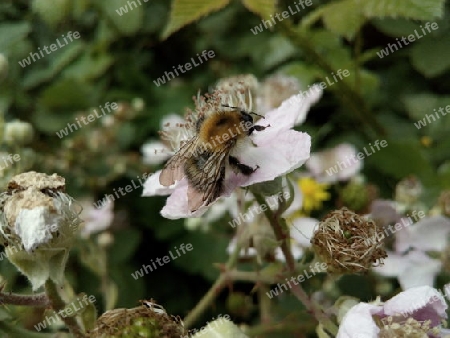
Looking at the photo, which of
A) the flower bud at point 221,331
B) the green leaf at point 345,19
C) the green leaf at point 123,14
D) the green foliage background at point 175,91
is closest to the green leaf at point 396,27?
the green foliage background at point 175,91

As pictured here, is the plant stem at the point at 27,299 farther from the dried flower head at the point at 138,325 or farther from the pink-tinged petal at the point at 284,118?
the pink-tinged petal at the point at 284,118

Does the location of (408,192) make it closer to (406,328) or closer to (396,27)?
(396,27)

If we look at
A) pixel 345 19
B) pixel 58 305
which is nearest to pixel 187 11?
pixel 345 19

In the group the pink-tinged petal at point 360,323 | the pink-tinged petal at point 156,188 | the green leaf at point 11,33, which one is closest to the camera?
the pink-tinged petal at point 360,323

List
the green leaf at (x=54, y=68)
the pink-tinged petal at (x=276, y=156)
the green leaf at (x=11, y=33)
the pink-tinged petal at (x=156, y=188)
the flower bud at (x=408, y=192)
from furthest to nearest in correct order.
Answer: the green leaf at (x=54, y=68) < the green leaf at (x=11, y=33) < the flower bud at (x=408, y=192) < the pink-tinged petal at (x=156, y=188) < the pink-tinged petal at (x=276, y=156)

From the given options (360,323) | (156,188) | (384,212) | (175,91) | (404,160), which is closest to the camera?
(360,323)

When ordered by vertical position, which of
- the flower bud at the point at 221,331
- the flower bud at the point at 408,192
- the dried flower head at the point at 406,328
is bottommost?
the dried flower head at the point at 406,328

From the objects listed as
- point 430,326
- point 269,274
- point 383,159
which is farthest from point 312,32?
point 430,326
